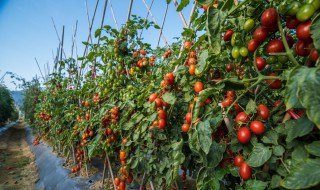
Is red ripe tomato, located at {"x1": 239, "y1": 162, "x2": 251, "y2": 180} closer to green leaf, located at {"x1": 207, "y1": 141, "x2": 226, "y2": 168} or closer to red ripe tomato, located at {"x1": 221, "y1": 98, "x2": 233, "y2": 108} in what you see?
green leaf, located at {"x1": 207, "y1": 141, "x2": 226, "y2": 168}

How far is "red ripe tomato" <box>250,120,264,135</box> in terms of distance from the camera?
2.38 ft

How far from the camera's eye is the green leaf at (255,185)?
0.69m

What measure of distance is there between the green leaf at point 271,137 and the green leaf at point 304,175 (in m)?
0.20

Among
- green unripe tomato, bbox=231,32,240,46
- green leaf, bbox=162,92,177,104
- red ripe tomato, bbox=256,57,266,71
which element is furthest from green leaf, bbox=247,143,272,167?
green leaf, bbox=162,92,177,104

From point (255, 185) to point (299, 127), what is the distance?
0.26 meters

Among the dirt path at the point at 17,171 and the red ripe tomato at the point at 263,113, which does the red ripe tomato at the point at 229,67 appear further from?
the dirt path at the point at 17,171

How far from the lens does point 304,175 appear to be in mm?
491

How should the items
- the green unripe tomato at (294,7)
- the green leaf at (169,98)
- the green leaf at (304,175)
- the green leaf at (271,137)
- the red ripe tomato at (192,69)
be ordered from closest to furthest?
the green leaf at (304,175) → the green unripe tomato at (294,7) → the green leaf at (271,137) → the red ripe tomato at (192,69) → the green leaf at (169,98)

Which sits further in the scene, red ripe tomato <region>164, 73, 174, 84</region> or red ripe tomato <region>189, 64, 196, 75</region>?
red ripe tomato <region>164, 73, 174, 84</region>

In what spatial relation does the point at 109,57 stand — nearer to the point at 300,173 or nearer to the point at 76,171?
the point at 300,173

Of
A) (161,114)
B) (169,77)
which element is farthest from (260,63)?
(161,114)

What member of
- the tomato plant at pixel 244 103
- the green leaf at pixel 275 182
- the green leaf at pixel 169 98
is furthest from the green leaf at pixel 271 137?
the green leaf at pixel 169 98

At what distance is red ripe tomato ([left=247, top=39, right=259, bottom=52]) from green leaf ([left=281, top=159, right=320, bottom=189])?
414mm

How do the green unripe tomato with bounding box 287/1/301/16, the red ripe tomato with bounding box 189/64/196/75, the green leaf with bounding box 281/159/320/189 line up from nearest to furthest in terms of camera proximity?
the green leaf with bounding box 281/159/320/189, the green unripe tomato with bounding box 287/1/301/16, the red ripe tomato with bounding box 189/64/196/75
